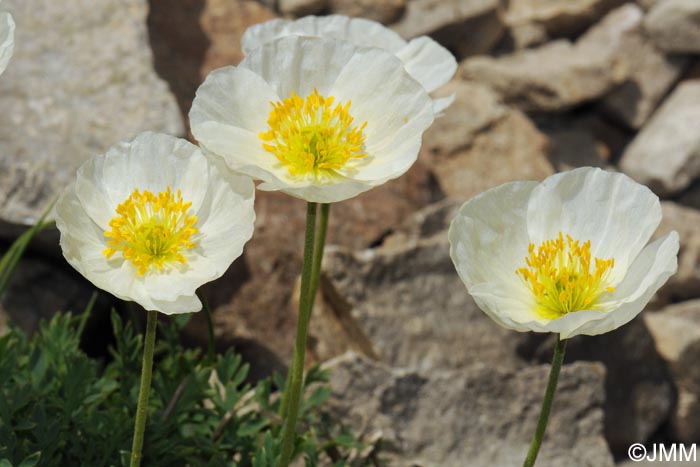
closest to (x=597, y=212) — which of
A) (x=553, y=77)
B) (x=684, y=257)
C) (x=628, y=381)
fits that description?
(x=628, y=381)

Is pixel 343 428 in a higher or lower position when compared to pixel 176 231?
lower

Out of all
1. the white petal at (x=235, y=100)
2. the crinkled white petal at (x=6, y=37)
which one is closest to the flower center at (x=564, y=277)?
the white petal at (x=235, y=100)

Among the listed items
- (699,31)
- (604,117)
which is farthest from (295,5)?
(699,31)

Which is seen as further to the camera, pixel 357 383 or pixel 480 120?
pixel 480 120

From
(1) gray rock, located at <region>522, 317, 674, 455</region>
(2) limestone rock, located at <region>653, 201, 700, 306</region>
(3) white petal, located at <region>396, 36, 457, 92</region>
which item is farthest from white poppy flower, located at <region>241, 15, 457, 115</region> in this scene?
(2) limestone rock, located at <region>653, 201, 700, 306</region>

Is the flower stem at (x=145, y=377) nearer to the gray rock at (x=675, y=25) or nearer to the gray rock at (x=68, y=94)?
the gray rock at (x=68, y=94)

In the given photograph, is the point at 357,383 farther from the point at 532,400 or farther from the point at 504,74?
the point at 504,74
